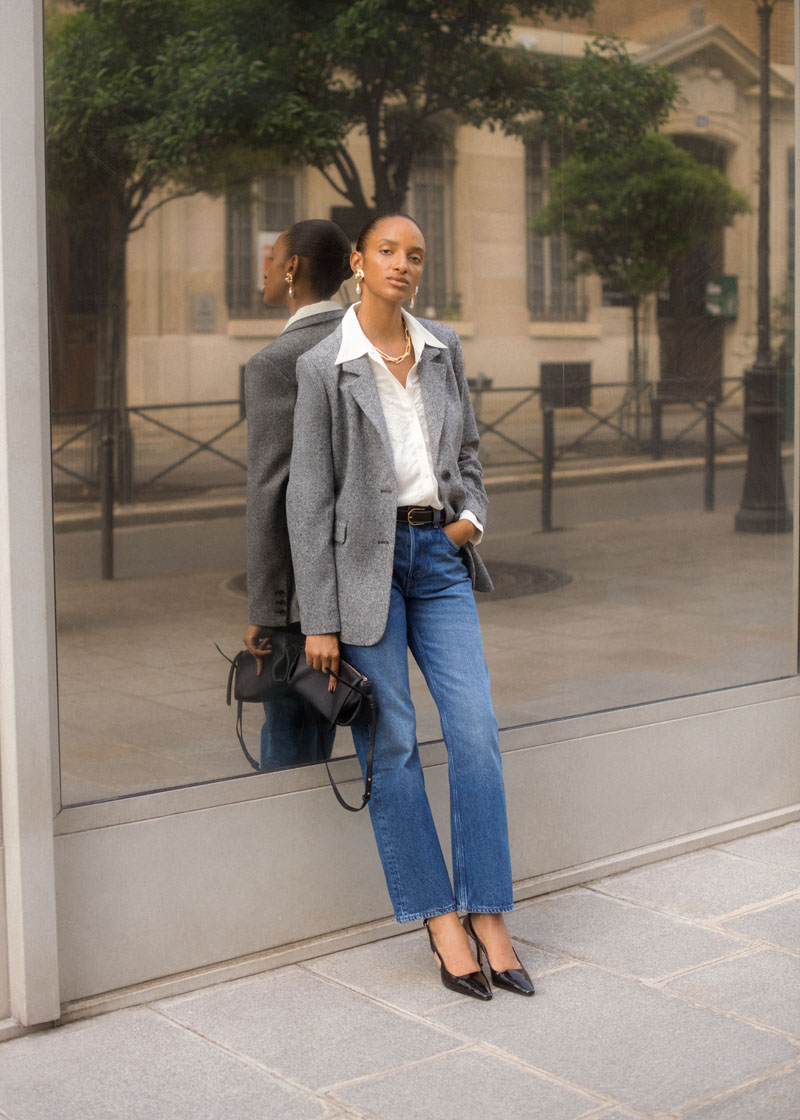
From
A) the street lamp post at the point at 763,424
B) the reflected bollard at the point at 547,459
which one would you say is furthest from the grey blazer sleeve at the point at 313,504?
the street lamp post at the point at 763,424

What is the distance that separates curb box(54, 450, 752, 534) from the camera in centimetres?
355

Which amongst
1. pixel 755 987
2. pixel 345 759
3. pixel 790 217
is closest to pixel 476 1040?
pixel 755 987

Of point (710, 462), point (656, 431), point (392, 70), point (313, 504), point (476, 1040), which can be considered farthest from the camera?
point (710, 462)

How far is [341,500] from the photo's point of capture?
346cm

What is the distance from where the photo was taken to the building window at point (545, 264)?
4.43m

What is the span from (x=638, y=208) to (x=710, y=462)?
2.96 feet

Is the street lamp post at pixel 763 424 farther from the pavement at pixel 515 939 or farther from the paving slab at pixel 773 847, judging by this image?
the paving slab at pixel 773 847

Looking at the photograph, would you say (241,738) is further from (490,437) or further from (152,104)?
(152,104)

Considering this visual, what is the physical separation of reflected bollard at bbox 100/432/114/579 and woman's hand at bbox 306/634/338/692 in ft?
1.83

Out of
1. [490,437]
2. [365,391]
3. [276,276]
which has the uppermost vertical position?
[276,276]

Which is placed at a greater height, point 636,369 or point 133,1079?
point 636,369

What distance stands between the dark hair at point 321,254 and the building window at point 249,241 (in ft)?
0.23

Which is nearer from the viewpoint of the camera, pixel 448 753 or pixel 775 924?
pixel 448 753

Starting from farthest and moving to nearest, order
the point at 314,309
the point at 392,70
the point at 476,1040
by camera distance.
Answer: the point at 392,70 < the point at 314,309 < the point at 476,1040
